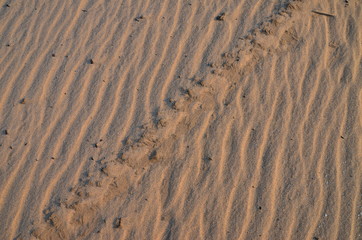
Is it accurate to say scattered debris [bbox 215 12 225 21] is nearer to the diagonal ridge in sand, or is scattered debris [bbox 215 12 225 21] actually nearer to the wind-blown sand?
the wind-blown sand

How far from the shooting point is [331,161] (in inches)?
122

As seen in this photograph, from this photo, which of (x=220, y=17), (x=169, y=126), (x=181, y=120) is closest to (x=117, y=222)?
(x=169, y=126)

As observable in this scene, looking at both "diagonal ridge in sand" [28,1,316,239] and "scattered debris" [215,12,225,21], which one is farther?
"scattered debris" [215,12,225,21]

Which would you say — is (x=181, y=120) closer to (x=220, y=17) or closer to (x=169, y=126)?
(x=169, y=126)

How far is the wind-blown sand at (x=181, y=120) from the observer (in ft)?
9.75

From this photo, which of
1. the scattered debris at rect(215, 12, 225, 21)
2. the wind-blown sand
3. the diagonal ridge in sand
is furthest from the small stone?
→ the scattered debris at rect(215, 12, 225, 21)

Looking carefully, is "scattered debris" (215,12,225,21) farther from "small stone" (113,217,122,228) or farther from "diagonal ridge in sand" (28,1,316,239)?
"small stone" (113,217,122,228)

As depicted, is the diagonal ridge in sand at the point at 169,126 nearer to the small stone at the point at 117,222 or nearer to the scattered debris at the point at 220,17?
the small stone at the point at 117,222

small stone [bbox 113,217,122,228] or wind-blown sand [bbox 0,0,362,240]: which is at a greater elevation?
wind-blown sand [bbox 0,0,362,240]

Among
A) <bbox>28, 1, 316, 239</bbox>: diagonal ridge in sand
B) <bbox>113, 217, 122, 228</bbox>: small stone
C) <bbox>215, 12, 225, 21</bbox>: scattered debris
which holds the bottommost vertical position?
<bbox>113, 217, 122, 228</bbox>: small stone

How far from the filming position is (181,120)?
341 centimetres

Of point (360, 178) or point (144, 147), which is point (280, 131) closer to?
point (360, 178)

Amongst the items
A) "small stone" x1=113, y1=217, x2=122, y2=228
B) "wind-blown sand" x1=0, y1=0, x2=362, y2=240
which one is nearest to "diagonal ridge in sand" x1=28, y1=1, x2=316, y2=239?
"wind-blown sand" x1=0, y1=0, x2=362, y2=240

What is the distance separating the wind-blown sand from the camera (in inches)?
117
